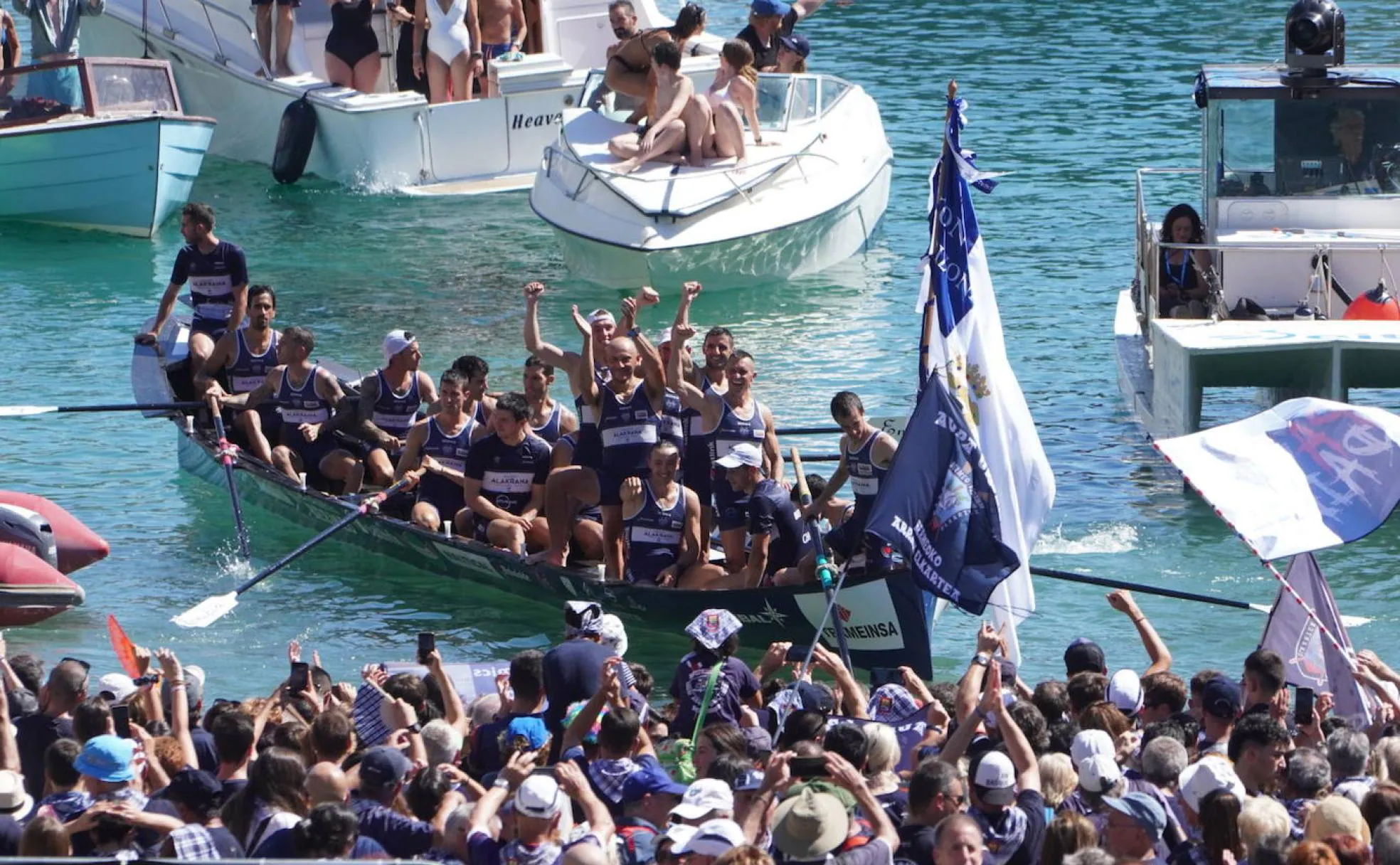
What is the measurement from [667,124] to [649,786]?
14.0m

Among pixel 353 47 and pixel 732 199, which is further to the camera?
pixel 353 47

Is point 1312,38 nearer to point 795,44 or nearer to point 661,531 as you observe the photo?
point 661,531

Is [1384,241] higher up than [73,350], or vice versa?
[1384,241]

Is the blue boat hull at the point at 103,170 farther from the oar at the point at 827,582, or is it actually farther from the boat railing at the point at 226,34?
the oar at the point at 827,582

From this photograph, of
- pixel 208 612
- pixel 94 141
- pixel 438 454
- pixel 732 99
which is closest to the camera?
pixel 208 612

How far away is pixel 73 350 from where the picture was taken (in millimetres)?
20875

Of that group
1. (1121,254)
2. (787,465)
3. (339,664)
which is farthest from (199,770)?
(1121,254)

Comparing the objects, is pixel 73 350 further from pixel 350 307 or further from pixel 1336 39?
pixel 1336 39

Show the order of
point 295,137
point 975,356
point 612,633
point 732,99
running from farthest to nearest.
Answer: point 295,137 < point 732,99 < point 975,356 < point 612,633

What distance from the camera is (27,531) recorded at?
45.0 ft

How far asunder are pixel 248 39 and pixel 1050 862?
2222cm

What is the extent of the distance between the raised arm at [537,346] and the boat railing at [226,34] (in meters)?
14.3

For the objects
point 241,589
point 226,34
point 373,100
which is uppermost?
point 226,34

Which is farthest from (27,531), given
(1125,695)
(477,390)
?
(1125,695)
